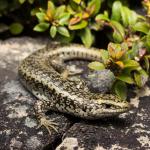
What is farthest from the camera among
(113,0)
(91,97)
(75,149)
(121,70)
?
(113,0)

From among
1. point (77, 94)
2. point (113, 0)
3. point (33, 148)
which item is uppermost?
point (113, 0)

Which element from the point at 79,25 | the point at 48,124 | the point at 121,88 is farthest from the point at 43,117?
the point at 79,25

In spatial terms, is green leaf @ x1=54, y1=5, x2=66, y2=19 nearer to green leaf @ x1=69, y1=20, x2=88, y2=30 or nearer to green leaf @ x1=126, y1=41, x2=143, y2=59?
green leaf @ x1=69, y1=20, x2=88, y2=30

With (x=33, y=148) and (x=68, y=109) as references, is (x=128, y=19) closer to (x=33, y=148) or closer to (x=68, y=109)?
(x=68, y=109)

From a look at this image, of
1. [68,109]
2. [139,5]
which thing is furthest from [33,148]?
[139,5]

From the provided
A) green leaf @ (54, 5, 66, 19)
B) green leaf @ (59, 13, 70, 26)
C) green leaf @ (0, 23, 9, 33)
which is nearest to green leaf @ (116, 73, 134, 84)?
green leaf @ (59, 13, 70, 26)

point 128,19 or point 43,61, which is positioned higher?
point 128,19

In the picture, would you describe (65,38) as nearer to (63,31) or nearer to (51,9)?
(63,31)

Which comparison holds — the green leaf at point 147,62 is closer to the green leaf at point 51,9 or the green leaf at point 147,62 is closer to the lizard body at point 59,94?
the lizard body at point 59,94
